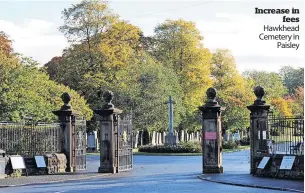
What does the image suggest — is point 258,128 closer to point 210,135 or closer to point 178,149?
point 210,135

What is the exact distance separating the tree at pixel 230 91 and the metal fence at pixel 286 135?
49634mm

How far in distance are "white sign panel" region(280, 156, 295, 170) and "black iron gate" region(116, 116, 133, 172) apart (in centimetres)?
768

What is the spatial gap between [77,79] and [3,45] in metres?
7.16

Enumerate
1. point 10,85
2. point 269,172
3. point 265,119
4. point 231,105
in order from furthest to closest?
point 231,105 → point 10,85 → point 265,119 → point 269,172

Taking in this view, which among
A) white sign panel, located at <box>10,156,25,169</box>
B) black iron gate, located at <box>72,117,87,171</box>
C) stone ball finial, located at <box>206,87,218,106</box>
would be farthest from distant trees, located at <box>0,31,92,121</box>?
stone ball finial, located at <box>206,87,218,106</box>

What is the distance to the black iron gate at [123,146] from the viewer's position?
2842 centimetres

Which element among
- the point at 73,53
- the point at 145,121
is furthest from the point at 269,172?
the point at 73,53

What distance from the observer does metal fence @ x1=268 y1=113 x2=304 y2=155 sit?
77.2 feet

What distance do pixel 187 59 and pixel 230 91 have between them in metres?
9.60

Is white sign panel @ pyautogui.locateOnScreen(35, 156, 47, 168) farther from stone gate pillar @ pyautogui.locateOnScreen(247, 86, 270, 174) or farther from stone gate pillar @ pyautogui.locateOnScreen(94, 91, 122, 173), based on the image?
stone gate pillar @ pyautogui.locateOnScreen(247, 86, 270, 174)

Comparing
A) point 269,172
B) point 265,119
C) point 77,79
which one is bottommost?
point 269,172

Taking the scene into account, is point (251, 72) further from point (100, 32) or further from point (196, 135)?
point (100, 32)

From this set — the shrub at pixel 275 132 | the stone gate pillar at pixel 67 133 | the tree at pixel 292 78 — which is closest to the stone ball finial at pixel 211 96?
the shrub at pixel 275 132

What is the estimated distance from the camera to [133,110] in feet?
193
